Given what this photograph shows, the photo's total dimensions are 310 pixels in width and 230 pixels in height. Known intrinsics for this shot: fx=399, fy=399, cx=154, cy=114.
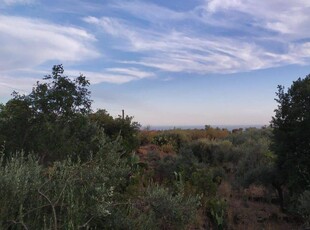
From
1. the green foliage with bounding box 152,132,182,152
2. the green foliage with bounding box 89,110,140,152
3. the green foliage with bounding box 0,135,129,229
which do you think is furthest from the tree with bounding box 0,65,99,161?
the green foliage with bounding box 152,132,182,152

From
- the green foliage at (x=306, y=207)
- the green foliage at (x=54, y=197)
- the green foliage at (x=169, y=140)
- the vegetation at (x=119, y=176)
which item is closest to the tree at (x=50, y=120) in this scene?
the vegetation at (x=119, y=176)

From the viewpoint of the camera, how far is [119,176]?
21.6 feet

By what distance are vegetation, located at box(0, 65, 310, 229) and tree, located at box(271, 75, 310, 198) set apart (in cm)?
3

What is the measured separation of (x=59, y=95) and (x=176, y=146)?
1557cm

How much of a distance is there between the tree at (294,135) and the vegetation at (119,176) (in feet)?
0.09

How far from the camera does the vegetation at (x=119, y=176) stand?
17.3 ft

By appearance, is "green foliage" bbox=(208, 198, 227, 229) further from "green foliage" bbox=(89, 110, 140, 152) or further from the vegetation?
"green foliage" bbox=(89, 110, 140, 152)

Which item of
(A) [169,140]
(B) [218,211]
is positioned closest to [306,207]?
(B) [218,211]

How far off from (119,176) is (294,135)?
639 centimetres

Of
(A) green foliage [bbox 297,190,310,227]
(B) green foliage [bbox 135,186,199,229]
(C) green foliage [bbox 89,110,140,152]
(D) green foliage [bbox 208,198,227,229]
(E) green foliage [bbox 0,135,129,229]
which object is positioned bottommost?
(D) green foliage [bbox 208,198,227,229]

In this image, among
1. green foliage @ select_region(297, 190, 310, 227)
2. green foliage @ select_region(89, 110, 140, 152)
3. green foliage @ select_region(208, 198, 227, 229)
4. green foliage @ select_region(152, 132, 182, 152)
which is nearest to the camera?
green foliage @ select_region(297, 190, 310, 227)

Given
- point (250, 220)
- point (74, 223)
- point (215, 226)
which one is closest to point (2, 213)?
point (74, 223)

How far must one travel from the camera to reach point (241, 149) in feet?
62.3

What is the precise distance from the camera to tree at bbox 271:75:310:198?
10930 mm
